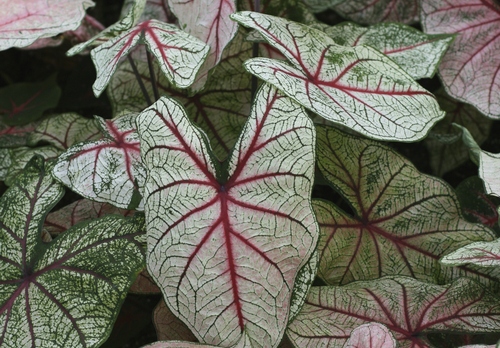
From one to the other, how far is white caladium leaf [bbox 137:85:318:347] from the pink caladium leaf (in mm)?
662

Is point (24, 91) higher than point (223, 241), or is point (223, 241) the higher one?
point (223, 241)

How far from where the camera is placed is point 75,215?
130 cm

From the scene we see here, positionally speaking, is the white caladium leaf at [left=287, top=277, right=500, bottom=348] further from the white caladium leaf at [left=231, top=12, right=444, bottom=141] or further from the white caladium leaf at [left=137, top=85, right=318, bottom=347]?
the white caladium leaf at [left=231, top=12, right=444, bottom=141]

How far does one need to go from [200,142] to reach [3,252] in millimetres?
463

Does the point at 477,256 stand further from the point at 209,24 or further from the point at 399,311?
the point at 209,24

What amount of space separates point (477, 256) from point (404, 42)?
21.1 inches

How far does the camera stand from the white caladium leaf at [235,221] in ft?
3.13

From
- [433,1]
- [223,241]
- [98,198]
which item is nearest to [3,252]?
[98,198]

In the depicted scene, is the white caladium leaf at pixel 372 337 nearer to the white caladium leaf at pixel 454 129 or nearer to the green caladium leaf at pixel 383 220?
the green caladium leaf at pixel 383 220

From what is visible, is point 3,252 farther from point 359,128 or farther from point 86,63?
point 86,63

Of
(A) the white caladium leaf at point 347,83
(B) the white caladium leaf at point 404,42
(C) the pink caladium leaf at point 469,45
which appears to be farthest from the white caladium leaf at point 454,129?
(A) the white caladium leaf at point 347,83

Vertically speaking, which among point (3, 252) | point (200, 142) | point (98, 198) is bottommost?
point (3, 252)

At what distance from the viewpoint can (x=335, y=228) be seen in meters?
1.21

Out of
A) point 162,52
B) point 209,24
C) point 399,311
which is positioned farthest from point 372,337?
point 209,24
